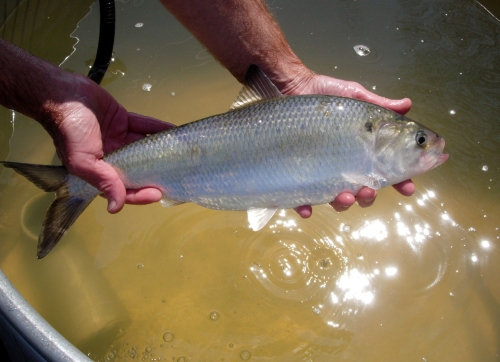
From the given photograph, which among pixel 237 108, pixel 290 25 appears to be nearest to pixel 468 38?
pixel 290 25

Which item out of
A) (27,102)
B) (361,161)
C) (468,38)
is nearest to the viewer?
(361,161)

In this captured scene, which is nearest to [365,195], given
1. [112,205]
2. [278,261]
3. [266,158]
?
[266,158]

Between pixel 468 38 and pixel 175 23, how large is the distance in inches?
127

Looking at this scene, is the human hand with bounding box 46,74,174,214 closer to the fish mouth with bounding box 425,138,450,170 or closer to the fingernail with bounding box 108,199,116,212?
the fingernail with bounding box 108,199,116,212

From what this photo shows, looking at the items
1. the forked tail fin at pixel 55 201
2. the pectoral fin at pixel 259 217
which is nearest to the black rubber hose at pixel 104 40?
the forked tail fin at pixel 55 201

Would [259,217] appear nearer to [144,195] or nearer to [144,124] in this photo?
[144,195]

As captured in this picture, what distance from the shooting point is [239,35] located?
270cm

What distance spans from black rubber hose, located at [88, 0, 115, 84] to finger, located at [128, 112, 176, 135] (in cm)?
133

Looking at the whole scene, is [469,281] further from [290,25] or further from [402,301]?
[290,25]

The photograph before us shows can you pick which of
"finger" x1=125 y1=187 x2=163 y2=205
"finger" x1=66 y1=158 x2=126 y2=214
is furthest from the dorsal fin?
"finger" x1=66 y1=158 x2=126 y2=214

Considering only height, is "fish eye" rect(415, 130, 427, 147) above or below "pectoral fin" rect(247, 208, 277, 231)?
above

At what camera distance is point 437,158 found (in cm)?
200

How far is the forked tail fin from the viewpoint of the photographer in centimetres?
204

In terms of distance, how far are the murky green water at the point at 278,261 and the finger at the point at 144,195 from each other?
950 millimetres
